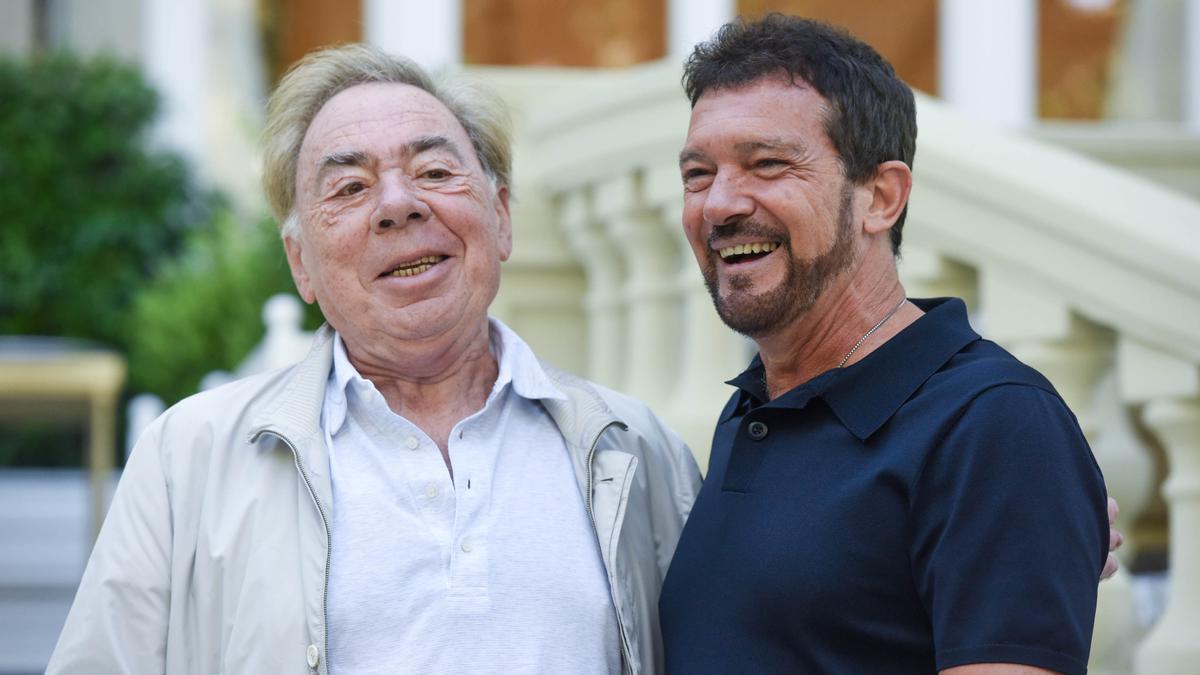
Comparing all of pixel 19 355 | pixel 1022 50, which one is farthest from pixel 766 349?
pixel 1022 50

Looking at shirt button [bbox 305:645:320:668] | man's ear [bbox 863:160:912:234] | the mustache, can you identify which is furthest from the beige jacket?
man's ear [bbox 863:160:912:234]

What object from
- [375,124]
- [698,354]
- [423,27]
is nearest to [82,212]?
[423,27]

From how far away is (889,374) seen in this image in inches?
75.2

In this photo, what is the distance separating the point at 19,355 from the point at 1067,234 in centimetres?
451

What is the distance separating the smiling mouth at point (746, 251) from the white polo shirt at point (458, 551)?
0.45m

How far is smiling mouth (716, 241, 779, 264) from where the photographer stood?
6.61 feet

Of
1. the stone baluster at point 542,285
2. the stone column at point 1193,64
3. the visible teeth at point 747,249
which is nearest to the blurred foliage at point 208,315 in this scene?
the stone baluster at point 542,285

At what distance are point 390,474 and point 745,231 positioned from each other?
650 millimetres

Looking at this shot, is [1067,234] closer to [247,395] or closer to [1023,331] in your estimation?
[1023,331]

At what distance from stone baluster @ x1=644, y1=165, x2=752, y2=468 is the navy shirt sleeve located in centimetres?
134

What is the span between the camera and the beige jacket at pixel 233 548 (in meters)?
2.05

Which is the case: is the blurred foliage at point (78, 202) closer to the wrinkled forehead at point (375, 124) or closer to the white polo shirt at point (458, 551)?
the wrinkled forehead at point (375, 124)

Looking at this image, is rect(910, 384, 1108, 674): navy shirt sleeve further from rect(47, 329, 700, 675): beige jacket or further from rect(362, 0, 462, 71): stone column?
rect(362, 0, 462, 71): stone column

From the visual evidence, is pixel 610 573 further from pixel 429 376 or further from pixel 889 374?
pixel 889 374
